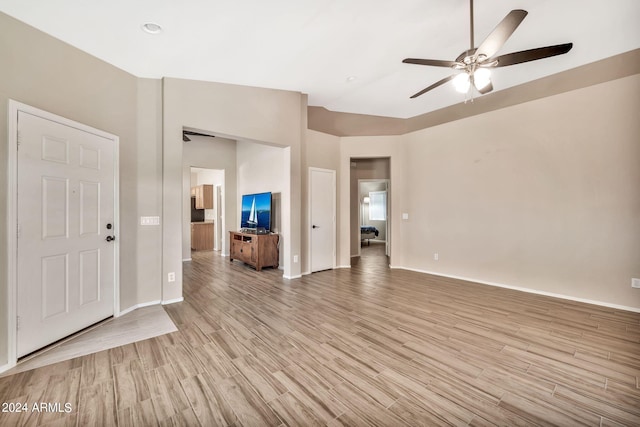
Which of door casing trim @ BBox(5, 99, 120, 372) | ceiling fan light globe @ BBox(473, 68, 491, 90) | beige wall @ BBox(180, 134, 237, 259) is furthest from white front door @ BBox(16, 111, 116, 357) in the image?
ceiling fan light globe @ BBox(473, 68, 491, 90)

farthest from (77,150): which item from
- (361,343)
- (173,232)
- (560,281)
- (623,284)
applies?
(623,284)

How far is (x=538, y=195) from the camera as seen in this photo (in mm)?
3994

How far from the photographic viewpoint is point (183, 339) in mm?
2559

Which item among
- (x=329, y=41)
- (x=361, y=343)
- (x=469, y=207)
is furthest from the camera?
(x=469, y=207)

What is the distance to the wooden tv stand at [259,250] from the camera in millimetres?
5324

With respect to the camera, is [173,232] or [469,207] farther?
[469,207]

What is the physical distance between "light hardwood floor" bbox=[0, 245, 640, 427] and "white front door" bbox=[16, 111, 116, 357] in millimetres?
586

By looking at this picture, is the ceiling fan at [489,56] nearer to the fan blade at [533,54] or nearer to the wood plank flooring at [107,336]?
the fan blade at [533,54]

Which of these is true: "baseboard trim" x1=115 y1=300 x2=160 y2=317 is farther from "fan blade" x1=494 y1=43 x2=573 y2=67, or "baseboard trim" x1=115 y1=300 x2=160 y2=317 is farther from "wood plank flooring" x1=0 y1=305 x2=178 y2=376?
"fan blade" x1=494 y1=43 x2=573 y2=67

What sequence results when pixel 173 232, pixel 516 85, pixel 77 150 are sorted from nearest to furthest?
pixel 77 150, pixel 173 232, pixel 516 85

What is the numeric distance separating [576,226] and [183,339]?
520cm

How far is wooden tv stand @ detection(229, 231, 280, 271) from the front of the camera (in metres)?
5.32

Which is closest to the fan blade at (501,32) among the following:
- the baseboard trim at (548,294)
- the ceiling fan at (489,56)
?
the ceiling fan at (489,56)

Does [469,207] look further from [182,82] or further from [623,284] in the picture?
[182,82]
